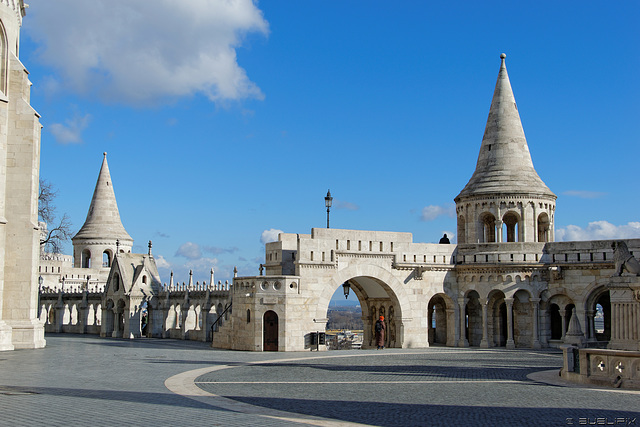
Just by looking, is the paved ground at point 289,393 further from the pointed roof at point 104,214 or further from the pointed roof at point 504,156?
the pointed roof at point 104,214

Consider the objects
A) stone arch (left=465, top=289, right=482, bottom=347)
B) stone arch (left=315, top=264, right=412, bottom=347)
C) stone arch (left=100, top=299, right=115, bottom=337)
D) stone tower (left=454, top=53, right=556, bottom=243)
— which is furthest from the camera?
stone arch (left=100, top=299, right=115, bottom=337)

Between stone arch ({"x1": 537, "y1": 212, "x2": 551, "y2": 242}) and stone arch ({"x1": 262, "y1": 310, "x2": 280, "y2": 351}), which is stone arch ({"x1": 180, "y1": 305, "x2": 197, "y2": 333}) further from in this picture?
stone arch ({"x1": 537, "y1": 212, "x2": 551, "y2": 242})

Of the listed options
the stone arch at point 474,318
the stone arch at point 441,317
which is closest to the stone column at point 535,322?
the stone arch at point 474,318

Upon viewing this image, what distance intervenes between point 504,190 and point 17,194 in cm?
2058

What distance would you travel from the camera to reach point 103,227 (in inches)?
2098

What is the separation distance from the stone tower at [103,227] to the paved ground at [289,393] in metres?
31.7

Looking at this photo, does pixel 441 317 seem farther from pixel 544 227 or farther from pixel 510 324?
pixel 544 227

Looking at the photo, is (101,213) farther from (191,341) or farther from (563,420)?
(563,420)

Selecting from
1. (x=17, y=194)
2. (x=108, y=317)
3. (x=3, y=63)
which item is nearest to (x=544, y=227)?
(x=108, y=317)

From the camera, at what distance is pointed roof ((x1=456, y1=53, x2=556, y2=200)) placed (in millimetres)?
33500

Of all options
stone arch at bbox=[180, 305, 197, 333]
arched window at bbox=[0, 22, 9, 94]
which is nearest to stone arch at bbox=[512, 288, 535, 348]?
stone arch at bbox=[180, 305, 197, 333]

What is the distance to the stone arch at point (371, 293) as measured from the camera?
28.5 metres

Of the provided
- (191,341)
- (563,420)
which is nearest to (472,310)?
(191,341)

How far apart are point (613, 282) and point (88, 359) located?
14.1 m
